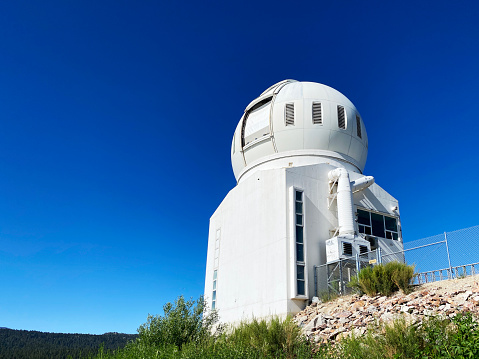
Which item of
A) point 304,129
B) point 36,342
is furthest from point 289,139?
point 36,342

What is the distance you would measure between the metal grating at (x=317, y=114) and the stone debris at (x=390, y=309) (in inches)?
400

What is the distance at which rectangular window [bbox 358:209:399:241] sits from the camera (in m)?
19.4

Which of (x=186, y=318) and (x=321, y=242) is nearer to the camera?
(x=186, y=318)

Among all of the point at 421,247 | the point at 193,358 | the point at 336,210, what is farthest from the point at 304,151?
the point at 193,358

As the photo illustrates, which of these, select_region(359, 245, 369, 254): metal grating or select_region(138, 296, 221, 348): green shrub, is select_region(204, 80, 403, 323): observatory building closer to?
select_region(359, 245, 369, 254): metal grating

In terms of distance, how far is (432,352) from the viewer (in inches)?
287

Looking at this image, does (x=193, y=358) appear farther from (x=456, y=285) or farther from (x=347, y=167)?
(x=347, y=167)

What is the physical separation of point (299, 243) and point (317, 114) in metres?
7.64

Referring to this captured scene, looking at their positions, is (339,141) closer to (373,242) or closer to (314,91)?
(314,91)

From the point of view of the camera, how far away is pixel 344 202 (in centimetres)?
1814

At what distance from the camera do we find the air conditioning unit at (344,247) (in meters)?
16.6

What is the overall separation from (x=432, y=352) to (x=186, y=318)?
8.24 metres

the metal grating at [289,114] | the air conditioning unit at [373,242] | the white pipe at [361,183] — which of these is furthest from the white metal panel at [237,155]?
the air conditioning unit at [373,242]

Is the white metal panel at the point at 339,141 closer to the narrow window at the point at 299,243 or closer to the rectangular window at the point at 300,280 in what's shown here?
the narrow window at the point at 299,243
